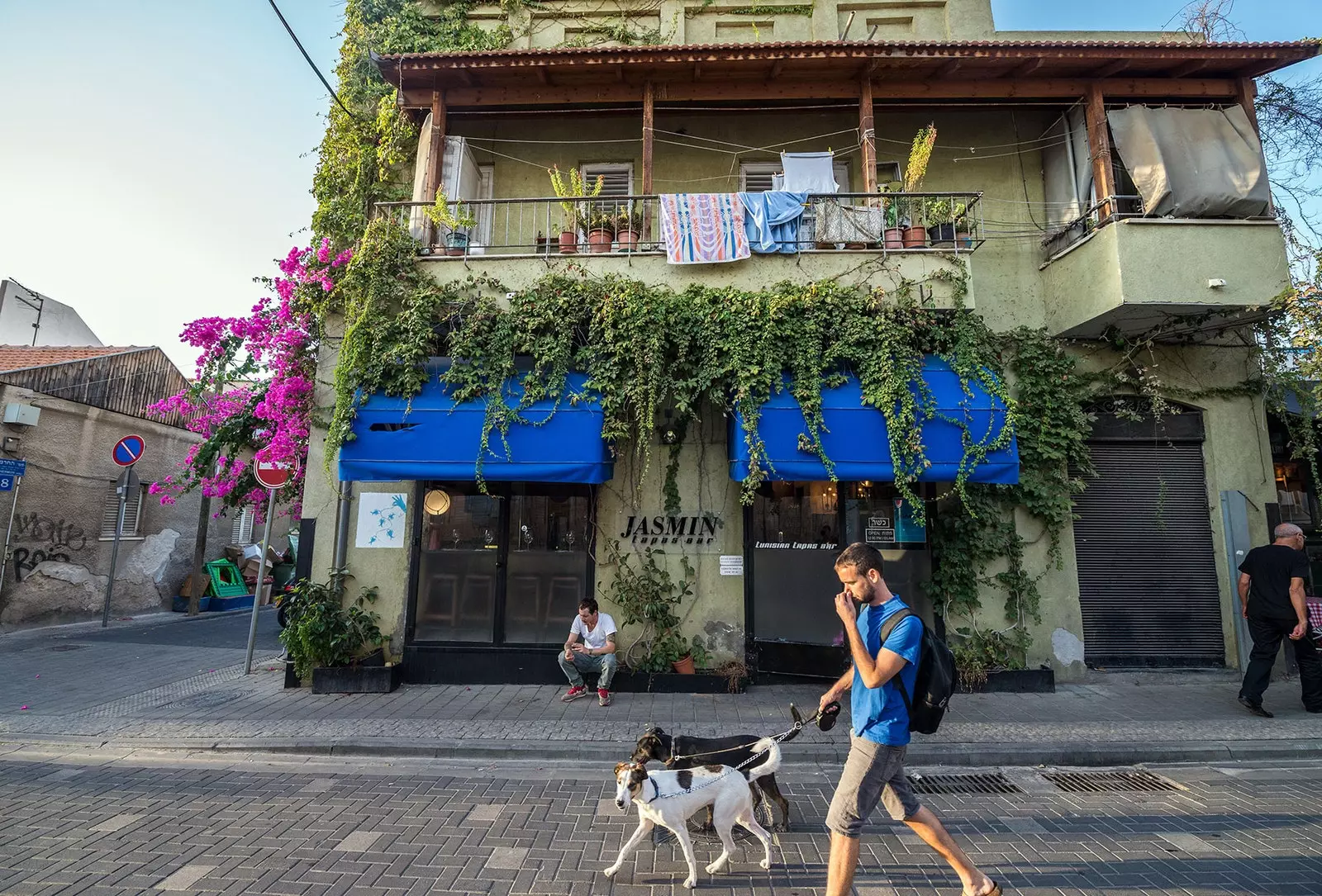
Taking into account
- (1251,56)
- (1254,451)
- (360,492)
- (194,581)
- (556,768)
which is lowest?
(556,768)

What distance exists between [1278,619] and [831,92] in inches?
346

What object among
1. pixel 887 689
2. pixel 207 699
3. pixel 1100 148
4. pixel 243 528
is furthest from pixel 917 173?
pixel 243 528

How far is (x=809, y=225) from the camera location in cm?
873

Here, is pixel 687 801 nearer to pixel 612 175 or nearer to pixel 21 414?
pixel 612 175

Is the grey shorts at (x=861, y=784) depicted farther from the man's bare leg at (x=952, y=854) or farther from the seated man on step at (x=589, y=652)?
the seated man on step at (x=589, y=652)

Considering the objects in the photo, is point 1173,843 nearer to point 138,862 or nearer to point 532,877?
point 532,877

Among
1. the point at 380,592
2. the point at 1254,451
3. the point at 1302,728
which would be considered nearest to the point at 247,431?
the point at 380,592

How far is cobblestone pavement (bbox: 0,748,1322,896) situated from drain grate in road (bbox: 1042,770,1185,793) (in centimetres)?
12

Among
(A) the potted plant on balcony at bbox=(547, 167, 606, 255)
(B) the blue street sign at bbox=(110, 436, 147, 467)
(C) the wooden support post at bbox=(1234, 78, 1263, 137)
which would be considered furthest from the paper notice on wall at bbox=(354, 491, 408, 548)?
(C) the wooden support post at bbox=(1234, 78, 1263, 137)

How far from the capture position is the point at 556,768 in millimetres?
5664

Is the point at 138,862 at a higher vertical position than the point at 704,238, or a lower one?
lower

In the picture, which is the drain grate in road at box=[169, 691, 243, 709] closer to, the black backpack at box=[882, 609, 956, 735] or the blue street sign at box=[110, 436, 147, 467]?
the blue street sign at box=[110, 436, 147, 467]

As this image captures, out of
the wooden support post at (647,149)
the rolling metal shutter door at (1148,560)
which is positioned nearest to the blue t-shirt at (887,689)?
the wooden support post at (647,149)

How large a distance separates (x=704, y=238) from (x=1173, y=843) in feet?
24.7
